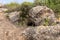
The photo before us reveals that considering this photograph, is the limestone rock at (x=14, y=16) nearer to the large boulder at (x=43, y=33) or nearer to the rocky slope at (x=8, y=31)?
the rocky slope at (x=8, y=31)

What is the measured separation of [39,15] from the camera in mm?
7188

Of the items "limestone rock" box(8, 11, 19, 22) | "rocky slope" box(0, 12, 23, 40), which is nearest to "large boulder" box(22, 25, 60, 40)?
A: "rocky slope" box(0, 12, 23, 40)

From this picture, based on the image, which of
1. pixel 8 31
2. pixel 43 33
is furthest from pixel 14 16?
pixel 43 33

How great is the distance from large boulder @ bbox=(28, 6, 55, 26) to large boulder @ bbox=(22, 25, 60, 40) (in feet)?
2.31

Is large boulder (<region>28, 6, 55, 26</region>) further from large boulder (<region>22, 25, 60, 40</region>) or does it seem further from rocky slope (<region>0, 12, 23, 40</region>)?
large boulder (<region>22, 25, 60, 40</region>)

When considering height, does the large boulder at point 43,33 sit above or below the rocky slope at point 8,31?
above

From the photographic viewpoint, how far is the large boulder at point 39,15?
7016 millimetres

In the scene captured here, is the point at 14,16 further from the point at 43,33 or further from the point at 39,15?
the point at 43,33

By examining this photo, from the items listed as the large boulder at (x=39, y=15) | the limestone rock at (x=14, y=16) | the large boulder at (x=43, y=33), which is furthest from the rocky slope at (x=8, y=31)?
the large boulder at (x=39, y=15)

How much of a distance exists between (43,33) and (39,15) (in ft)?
3.96

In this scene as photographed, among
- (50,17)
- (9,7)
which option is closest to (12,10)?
(9,7)

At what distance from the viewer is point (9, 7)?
8.87m

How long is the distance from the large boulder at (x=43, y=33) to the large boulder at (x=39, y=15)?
2.31 feet

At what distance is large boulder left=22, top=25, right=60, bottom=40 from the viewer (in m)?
6.01
